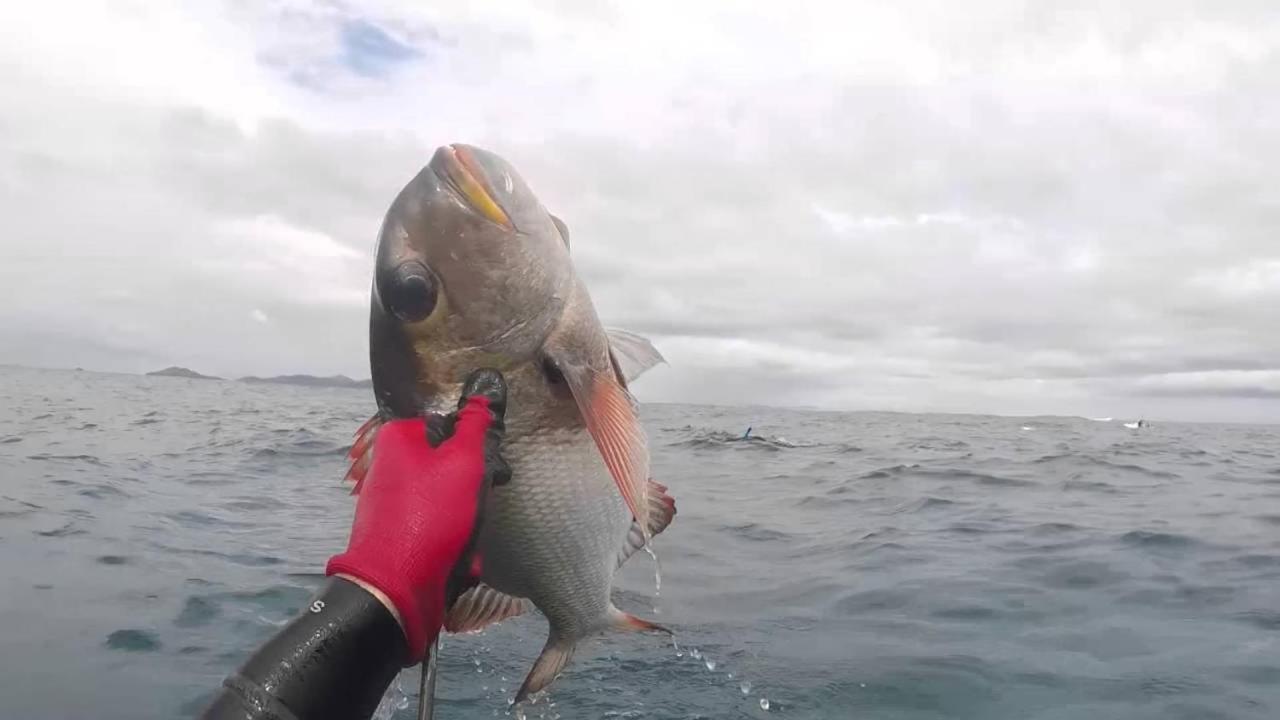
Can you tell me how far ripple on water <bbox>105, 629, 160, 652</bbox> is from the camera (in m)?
6.04

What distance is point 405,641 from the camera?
2535mm

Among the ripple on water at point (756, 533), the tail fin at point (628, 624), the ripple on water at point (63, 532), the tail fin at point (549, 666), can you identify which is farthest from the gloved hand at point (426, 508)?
the ripple on water at point (756, 533)

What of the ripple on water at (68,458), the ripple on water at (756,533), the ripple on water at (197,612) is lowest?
the ripple on water at (197,612)

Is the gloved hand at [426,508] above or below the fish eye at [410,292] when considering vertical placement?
below

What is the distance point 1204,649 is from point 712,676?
11.4 ft

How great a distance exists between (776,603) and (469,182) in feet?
19.3

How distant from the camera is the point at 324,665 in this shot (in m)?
2.34

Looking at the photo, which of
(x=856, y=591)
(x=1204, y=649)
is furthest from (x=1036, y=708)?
(x=856, y=591)

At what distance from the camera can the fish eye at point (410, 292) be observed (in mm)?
2783

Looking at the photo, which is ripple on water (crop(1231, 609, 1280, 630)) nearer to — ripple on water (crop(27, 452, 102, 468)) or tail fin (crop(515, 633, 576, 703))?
tail fin (crop(515, 633, 576, 703))

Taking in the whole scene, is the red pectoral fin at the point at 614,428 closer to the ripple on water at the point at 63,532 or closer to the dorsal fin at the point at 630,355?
the dorsal fin at the point at 630,355

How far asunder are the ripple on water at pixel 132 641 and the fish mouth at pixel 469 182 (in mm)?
4878

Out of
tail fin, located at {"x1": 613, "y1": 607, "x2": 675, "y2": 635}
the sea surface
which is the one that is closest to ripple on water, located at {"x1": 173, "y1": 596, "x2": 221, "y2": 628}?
the sea surface

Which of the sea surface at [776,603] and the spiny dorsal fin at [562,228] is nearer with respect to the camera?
the spiny dorsal fin at [562,228]
